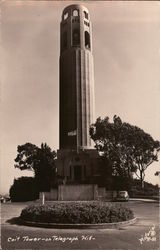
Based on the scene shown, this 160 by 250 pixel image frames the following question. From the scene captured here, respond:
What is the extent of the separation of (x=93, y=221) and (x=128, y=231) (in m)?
1.80

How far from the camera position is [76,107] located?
57906 mm

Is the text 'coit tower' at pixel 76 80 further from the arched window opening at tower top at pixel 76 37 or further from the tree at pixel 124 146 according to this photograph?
the tree at pixel 124 146

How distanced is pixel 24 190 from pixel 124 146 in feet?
46.0

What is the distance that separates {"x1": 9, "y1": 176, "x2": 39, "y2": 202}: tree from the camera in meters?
42.7

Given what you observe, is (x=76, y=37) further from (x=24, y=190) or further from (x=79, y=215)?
(x=79, y=215)

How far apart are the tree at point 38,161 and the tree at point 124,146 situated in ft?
28.1

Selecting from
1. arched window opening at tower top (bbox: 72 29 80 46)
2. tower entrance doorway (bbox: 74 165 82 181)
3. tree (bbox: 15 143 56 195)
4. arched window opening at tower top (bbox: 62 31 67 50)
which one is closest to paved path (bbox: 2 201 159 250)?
tree (bbox: 15 143 56 195)

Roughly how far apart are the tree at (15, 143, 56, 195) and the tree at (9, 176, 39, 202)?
296 centimetres

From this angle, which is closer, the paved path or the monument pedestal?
the paved path

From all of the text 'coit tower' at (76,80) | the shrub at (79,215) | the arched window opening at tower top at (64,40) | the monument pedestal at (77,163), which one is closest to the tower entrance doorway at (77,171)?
the monument pedestal at (77,163)

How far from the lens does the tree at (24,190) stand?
42744 mm

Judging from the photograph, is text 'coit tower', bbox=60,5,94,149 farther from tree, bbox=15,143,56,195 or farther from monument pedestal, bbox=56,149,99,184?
tree, bbox=15,143,56,195

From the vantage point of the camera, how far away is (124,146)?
44812 millimetres

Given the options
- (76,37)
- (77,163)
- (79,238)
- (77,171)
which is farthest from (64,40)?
(79,238)
